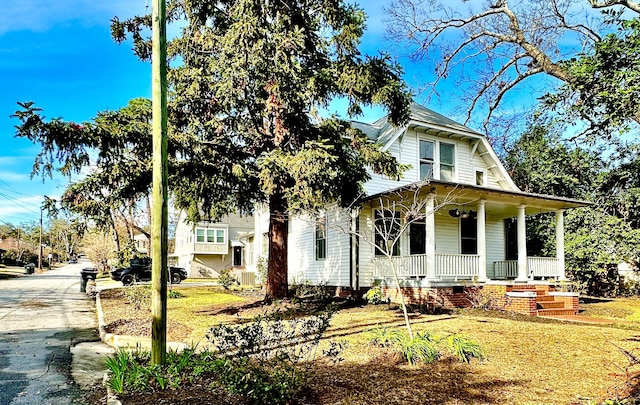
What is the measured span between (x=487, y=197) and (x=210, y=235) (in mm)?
27599

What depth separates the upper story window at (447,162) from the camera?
18.0 meters

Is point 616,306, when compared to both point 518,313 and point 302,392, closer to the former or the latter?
point 518,313

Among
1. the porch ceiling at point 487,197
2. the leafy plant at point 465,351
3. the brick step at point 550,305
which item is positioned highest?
the porch ceiling at point 487,197

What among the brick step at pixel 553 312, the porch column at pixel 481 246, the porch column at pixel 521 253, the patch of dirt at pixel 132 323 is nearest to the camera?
the patch of dirt at pixel 132 323

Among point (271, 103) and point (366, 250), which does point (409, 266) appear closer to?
point (366, 250)

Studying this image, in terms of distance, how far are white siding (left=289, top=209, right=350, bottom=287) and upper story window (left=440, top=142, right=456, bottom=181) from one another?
465 cm

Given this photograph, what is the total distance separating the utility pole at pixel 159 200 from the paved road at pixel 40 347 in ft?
4.21

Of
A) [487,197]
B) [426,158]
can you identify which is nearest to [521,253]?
[487,197]

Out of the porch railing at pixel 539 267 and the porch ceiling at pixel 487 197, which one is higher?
the porch ceiling at pixel 487 197

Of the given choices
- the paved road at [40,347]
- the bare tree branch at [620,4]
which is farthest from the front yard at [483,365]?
the bare tree branch at [620,4]

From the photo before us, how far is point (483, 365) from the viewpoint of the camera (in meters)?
6.38

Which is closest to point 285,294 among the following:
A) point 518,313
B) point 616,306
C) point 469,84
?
point 518,313

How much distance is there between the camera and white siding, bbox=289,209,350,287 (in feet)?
54.6

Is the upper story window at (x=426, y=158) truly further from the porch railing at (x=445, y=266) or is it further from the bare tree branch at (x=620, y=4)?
the bare tree branch at (x=620, y=4)
